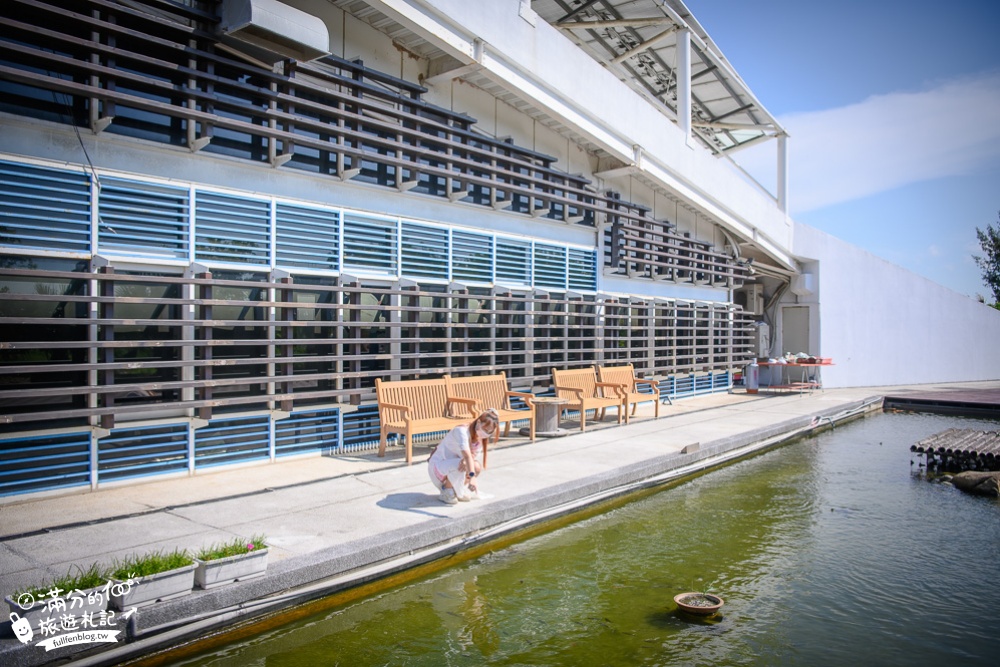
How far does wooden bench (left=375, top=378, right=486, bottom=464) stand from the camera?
893 cm

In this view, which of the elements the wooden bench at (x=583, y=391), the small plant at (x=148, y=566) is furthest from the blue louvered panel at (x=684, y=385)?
the small plant at (x=148, y=566)

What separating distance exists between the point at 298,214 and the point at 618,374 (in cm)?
730

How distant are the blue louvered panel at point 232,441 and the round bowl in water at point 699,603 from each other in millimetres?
5163

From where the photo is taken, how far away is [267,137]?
8570 mm

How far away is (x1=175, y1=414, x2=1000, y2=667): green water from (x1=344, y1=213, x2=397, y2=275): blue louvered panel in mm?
Result: 4531

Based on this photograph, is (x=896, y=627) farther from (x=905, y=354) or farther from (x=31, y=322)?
(x=905, y=354)

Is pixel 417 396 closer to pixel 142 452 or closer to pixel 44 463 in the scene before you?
pixel 142 452

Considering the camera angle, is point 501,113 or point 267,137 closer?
point 267,137

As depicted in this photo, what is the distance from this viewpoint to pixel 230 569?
4.70 metres

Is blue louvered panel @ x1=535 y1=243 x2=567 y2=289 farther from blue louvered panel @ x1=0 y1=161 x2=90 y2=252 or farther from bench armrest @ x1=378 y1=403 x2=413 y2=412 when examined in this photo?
blue louvered panel @ x1=0 y1=161 x2=90 y2=252

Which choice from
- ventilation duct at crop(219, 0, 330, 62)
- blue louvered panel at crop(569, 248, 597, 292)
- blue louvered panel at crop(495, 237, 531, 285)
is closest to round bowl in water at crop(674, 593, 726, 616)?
ventilation duct at crop(219, 0, 330, 62)

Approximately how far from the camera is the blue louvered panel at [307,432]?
880cm

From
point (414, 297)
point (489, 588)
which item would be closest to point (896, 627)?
point (489, 588)

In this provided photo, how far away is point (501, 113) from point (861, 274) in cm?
1730
